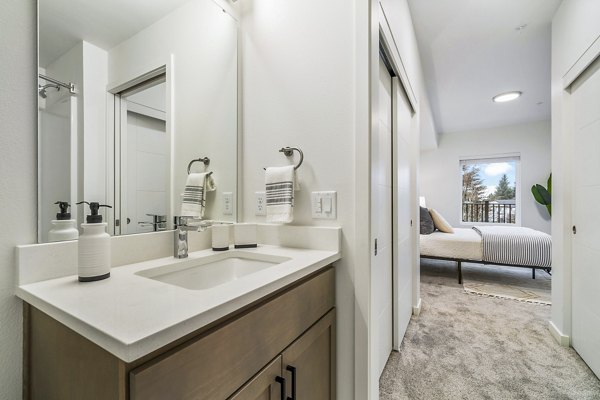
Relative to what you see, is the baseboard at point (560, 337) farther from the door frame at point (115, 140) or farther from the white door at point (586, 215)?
the door frame at point (115, 140)

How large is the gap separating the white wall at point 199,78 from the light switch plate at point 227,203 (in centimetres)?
2

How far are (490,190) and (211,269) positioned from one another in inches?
252

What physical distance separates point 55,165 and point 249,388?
842 mm

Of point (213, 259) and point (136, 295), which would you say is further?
point (213, 259)

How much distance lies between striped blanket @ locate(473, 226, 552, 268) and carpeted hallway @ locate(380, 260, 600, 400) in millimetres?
729

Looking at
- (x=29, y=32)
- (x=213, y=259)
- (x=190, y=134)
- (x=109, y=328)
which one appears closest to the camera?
→ (x=109, y=328)

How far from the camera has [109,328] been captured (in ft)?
1.44

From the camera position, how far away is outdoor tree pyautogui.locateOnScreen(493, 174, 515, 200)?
533 centimetres

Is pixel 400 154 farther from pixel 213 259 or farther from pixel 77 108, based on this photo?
pixel 77 108

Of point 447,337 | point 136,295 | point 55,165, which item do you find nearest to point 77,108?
point 55,165

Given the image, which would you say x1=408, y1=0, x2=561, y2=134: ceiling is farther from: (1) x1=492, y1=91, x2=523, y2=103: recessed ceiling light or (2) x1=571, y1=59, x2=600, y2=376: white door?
(2) x1=571, y1=59, x2=600, y2=376: white door

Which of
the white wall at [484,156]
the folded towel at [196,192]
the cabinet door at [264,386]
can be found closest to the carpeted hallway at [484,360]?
the cabinet door at [264,386]

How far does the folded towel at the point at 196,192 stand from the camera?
1161 mm

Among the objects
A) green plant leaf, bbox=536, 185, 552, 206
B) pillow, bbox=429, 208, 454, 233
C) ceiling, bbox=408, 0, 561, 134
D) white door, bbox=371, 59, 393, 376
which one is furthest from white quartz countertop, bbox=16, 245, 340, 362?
green plant leaf, bbox=536, 185, 552, 206
